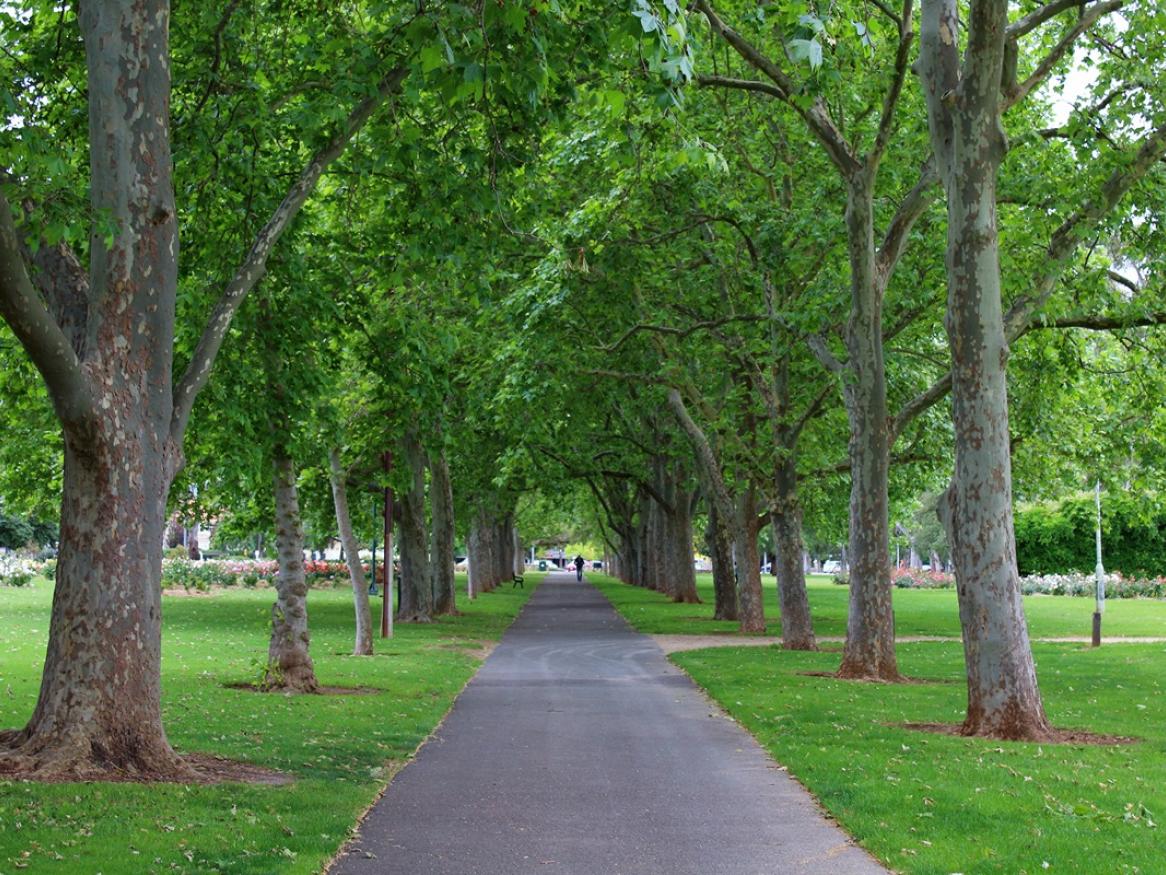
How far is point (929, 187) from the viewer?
17453 mm

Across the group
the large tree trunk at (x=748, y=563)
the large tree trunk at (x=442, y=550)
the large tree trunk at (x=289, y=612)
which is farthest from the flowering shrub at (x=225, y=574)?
the large tree trunk at (x=289, y=612)

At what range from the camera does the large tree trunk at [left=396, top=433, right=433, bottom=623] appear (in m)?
34.1

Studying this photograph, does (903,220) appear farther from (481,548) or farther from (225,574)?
(225,574)

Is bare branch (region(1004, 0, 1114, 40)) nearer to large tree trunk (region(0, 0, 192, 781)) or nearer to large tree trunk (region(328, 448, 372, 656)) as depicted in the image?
large tree trunk (region(0, 0, 192, 781))

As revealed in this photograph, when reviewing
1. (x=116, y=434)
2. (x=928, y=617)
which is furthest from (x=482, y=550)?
(x=116, y=434)

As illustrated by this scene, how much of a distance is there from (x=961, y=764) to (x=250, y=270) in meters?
6.95

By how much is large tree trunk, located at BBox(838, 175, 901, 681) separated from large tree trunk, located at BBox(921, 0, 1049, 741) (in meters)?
5.36

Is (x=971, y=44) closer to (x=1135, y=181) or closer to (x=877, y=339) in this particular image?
(x=1135, y=181)

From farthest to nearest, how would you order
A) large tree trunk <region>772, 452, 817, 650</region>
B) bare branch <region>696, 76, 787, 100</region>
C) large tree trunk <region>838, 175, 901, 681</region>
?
large tree trunk <region>772, 452, 817, 650</region>
large tree trunk <region>838, 175, 901, 681</region>
bare branch <region>696, 76, 787, 100</region>

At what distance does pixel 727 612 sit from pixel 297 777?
27424mm

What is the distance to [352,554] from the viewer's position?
21953 millimetres

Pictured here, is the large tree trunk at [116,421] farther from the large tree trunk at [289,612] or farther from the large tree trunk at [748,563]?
the large tree trunk at [748,563]

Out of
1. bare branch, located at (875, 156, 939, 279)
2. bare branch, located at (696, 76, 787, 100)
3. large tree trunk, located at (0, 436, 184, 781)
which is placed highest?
bare branch, located at (696, 76, 787, 100)

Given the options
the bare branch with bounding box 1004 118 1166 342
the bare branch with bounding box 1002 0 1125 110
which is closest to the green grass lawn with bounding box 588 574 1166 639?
the bare branch with bounding box 1004 118 1166 342
